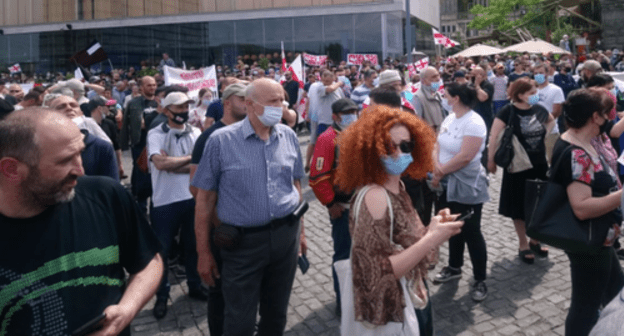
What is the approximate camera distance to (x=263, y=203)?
3393 millimetres

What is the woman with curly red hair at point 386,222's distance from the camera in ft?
→ 8.21

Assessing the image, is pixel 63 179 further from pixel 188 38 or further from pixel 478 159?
pixel 188 38

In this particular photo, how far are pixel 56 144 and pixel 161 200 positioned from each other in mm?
3114

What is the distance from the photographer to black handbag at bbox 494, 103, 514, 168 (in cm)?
547

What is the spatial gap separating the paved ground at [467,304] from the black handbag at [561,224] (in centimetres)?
117

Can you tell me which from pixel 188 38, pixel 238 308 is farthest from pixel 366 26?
pixel 238 308

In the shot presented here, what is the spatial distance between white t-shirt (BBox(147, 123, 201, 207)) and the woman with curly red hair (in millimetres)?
2489

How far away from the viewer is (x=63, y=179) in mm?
1907

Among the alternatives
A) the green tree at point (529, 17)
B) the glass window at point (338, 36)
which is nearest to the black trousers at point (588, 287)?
the glass window at point (338, 36)

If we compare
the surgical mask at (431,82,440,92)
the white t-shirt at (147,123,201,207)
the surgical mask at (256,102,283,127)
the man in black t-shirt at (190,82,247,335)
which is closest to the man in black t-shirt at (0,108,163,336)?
the surgical mask at (256,102,283,127)

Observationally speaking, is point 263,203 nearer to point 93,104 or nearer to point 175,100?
point 175,100

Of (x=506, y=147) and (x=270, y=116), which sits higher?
Answer: (x=270, y=116)

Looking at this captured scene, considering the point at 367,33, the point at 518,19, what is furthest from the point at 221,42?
the point at 518,19

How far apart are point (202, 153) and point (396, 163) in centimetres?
175
